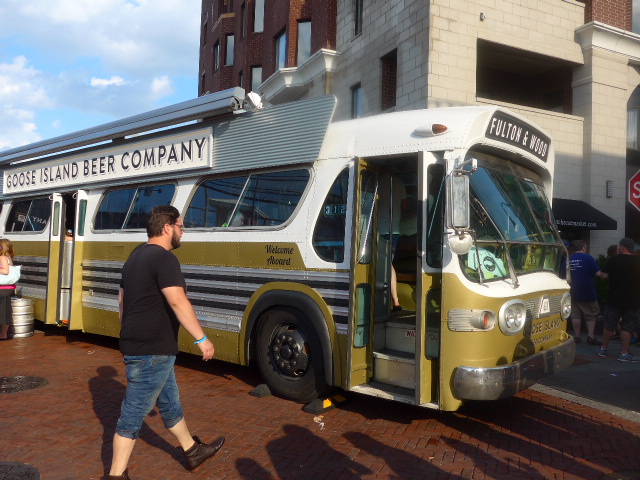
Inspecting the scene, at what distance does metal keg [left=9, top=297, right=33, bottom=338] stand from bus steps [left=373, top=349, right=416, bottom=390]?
6.67 m

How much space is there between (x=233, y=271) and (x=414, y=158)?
2.27m

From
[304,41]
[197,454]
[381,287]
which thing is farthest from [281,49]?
[197,454]

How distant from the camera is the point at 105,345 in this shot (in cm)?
921

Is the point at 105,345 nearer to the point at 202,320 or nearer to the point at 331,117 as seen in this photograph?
the point at 202,320

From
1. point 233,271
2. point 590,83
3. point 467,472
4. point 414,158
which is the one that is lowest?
point 467,472

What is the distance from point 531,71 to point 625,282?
10381 mm

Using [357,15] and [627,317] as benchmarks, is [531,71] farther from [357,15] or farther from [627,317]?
[627,317]

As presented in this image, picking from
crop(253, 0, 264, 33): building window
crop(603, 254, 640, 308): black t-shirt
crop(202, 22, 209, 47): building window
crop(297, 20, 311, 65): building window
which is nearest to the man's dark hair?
crop(603, 254, 640, 308): black t-shirt

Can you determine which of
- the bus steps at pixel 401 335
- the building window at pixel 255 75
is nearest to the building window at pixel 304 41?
the building window at pixel 255 75

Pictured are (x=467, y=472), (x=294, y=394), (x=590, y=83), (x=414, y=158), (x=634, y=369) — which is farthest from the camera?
(x=590, y=83)

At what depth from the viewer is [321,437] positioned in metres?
5.05

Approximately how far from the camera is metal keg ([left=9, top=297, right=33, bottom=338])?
31.7ft

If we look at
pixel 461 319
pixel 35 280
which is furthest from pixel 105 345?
pixel 461 319

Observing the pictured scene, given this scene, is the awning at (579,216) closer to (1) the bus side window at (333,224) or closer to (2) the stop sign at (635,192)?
(2) the stop sign at (635,192)
